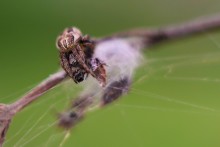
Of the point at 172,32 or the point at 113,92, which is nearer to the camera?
the point at 113,92

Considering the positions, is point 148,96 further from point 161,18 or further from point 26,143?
point 161,18

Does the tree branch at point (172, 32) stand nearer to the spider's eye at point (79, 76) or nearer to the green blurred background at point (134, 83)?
the green blurred background at point (134, 83)

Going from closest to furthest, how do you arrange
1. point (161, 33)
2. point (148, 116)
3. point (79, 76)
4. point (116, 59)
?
point (79, 76) → point (116, 59) → point (161, 33) → point (148, 116)

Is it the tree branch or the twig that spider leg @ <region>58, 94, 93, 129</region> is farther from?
the tree branch

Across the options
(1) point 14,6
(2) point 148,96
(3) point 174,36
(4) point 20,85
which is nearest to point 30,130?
(3) point 174,36

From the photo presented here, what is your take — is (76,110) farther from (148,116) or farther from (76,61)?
(148,116)

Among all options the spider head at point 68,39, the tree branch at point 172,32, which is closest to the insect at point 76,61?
the spider head at point 68,39

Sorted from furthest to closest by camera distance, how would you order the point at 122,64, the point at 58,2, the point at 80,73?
the point at 58,2
the point at 122,64
the point at 80,73

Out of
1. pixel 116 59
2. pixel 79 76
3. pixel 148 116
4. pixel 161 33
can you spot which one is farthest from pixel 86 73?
pixel 148 116
